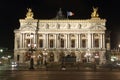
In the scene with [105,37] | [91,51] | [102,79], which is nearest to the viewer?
[102,79]

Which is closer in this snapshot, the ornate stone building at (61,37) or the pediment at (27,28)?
the ornate stone building at (61,37)

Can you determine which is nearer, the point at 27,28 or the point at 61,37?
the point at 27,28

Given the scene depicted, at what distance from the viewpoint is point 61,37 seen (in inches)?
7032

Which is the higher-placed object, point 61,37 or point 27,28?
point 27,28

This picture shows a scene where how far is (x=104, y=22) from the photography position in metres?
178

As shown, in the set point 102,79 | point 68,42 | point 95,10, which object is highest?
point 95,10

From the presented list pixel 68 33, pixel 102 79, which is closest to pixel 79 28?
pixel 68 33

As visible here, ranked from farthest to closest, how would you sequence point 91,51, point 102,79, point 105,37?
point 105,37 → point 91,51 → point 102,79

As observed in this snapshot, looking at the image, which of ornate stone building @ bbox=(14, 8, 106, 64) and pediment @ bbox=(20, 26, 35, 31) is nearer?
ornate stone building @ bbox=(14, 8, 106, 64)

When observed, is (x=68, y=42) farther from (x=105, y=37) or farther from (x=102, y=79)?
(x=102, y=79)

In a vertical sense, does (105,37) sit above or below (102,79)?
above

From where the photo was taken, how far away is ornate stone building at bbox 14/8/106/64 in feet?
572

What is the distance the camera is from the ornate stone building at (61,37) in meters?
174

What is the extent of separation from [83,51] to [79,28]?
9.58m
